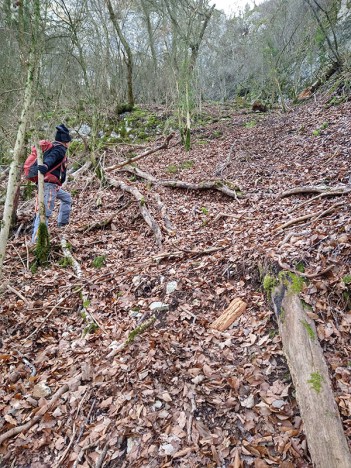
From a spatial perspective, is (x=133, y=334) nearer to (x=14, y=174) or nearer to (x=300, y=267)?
(x=300, y=267)

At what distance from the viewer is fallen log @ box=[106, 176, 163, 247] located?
20.1 ft

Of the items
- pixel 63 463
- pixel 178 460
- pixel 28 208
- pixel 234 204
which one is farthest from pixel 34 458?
pixel 28 208

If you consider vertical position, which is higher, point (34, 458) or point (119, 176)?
point (119, 176)

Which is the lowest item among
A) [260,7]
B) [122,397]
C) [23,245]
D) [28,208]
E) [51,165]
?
[122,397]

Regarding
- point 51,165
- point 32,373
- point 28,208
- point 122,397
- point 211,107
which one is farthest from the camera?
point 211,107

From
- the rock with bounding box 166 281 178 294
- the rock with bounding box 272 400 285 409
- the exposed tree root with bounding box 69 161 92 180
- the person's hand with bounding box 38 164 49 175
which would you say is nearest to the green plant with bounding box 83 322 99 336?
the rock with bounding box 166 281 178 294

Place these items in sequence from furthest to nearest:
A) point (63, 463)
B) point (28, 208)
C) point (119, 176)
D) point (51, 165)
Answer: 1. point (119, 176)
2. point (28, 208)
3. point (51, 165)
4. point (63, 463)

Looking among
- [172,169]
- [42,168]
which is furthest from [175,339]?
[172,169]

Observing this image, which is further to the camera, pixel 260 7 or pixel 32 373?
pixel 260 7

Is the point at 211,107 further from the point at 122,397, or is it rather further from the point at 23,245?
the point at 122,397

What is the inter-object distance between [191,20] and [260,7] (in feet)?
98.2

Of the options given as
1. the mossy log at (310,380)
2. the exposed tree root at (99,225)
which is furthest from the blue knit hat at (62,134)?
the mossy log at (310,380)

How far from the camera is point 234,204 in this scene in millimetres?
7027

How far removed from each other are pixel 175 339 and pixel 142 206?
163 inches
